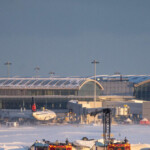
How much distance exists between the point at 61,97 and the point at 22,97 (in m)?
12.3

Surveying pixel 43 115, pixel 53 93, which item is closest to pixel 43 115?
pixel 43 115

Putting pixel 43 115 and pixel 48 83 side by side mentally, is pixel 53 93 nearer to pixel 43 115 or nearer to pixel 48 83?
pixel 48 83

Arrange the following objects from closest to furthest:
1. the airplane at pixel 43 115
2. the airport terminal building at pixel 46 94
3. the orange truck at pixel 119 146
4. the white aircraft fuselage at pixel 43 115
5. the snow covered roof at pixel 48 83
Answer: the orange truck at pixel 119 146 < the white aircraft fuselage at pixel 43 115 < the airplane at pixel 43 115 < the airport terminal building at pixel 46 94 < the snow covered roof at pixel 48 83

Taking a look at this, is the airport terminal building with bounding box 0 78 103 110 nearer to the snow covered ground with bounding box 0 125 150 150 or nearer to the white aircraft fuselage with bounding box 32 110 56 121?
the white aircraft fuselage with bounding box 32 110 56 121

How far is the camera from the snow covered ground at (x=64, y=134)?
109 m

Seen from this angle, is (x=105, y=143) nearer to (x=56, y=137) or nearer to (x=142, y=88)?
(x=56, y=137)

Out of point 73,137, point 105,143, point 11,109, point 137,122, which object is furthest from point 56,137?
point 11,109

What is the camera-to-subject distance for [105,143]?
9438 centimetres

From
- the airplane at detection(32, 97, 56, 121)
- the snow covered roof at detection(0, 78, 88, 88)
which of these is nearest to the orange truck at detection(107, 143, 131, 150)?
the airplane at detection(32, 97, 56, 121)

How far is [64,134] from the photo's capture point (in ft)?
414

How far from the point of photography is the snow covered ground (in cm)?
10906

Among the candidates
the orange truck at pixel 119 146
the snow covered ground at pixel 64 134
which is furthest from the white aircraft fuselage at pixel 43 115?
the orange truck at pixel 119 146

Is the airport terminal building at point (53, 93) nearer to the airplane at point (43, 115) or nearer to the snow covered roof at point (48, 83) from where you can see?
the snow covered roof at point (48, 83)

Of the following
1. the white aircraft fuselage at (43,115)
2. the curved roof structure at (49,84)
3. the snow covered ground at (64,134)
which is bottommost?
the snow covered ground at (64,134)
